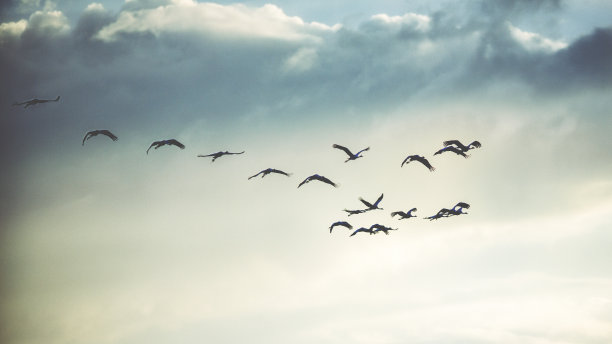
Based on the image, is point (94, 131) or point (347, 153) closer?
point (94, 131)

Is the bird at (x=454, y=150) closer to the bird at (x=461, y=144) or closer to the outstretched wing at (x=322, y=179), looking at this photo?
the bird at (x=461, y=144)

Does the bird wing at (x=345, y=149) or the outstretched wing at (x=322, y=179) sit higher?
the bird wing at (x=345, y=149)

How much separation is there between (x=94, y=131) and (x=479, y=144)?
162ft

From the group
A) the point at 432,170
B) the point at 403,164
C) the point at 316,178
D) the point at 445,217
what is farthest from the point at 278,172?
the point at 445,217

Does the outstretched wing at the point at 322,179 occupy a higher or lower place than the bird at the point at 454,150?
lower

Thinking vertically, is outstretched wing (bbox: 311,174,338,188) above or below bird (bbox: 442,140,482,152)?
below

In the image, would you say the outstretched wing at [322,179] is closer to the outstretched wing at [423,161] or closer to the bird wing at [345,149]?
the bird wing at [345,149]

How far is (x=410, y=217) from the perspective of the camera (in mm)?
84125

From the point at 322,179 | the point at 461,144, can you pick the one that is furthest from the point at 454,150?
the point at 322,179

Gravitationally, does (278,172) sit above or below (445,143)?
below

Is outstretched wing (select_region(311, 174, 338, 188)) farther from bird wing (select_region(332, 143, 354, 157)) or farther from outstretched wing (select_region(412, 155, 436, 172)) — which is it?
outstretched wing (select_region(412, 155, 436, 172))

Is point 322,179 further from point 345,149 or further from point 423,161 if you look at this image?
point 423,161

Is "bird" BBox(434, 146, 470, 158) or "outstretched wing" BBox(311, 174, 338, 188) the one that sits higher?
"bird" BBox(434, 146, 470, 158)

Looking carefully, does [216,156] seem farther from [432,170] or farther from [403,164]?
[432,170]
